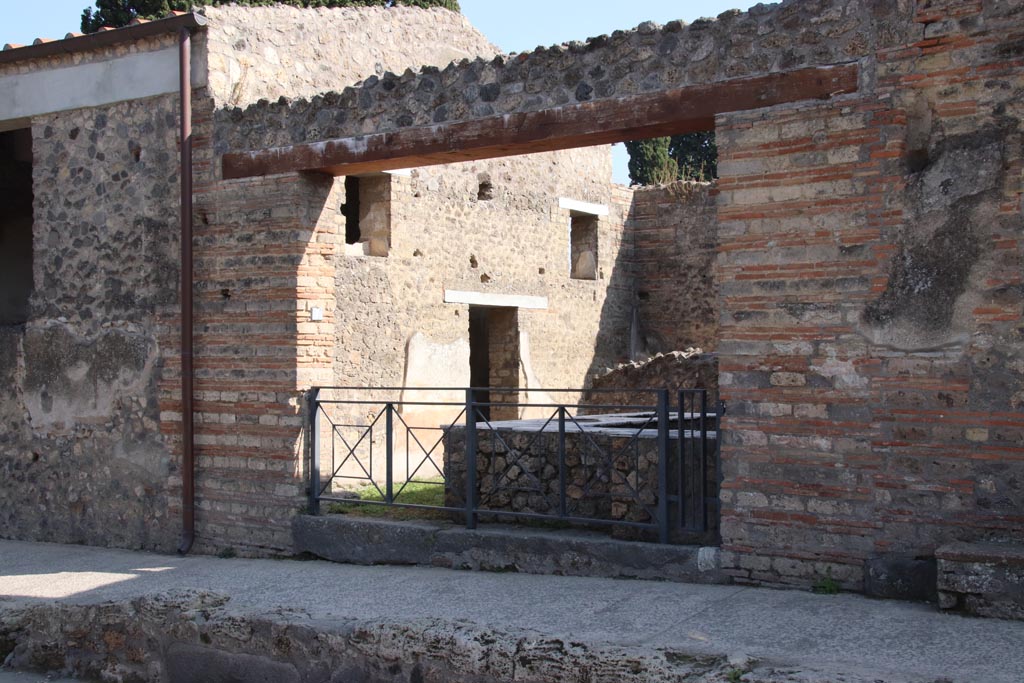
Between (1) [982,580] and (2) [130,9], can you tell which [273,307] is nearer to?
(1) [982,580]

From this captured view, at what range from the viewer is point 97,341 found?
916 centimetres

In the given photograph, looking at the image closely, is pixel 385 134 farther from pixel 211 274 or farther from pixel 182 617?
pixel 182 617

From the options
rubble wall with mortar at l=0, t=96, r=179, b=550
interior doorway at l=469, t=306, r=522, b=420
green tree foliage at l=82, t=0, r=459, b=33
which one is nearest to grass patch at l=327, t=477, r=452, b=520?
rubble wall with mortar at l=0, t=96, r=179, b=550

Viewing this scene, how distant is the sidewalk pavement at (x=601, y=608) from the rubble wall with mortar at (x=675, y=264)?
30.9 feet

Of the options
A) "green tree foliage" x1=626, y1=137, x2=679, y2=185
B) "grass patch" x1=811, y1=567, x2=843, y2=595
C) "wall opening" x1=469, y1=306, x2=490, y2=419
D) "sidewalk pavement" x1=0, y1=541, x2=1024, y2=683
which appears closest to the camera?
"sidewalk pavement" x1=0, y1=541, x2=1024, y2=683

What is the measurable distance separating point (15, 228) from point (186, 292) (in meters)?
4.89

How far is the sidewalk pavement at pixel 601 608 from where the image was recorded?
467 centimetres

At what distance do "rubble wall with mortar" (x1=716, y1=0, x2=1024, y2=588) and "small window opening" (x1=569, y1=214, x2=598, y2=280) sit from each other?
934 cm

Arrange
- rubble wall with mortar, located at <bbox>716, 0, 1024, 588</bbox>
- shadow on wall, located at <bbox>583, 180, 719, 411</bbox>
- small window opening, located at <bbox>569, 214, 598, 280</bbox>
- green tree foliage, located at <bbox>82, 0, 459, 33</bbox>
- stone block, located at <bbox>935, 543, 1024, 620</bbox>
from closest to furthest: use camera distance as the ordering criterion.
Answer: stone block, located at <bbox>935, 543, 1024, 620</bbox>, rubble wall with mortar, located at <bbox>716, 0, 1024, 588</bbox>, small window opening, located at <bbox>569, 214, 598, 280</bbox>, shadow on wall, located at <bbox>583, 180, 719, 411</bbox>, green tree foliage, located at <bbox>82, 0, 459, 33</bbox>

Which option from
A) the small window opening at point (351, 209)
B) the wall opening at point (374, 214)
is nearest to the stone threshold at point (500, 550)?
the wall opening at point (374, 214)

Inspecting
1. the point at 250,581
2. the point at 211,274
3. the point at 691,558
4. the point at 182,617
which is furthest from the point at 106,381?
the point at 691,558

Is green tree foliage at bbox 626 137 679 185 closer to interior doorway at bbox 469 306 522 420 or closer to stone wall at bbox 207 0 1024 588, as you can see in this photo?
interior doorway at bbox 469 306 522 420

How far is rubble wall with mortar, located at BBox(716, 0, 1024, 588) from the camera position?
5633mm

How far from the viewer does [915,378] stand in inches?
229
